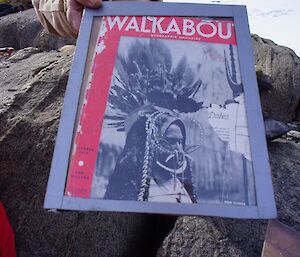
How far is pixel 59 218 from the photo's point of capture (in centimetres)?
118

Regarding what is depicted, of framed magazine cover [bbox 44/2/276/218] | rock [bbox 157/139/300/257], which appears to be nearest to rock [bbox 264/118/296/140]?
rock [bbox 157/139/300/257]

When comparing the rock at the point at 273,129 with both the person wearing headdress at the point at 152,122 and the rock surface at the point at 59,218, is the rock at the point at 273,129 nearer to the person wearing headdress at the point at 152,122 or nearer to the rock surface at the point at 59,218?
the rock surface at the point at 59,218

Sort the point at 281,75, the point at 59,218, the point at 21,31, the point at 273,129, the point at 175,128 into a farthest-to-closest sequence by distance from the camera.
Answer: the point at 21,31 → the point at 281,75 → the point at 273,129 → the point at 59,218 → the point at 175,128

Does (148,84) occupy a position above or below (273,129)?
below

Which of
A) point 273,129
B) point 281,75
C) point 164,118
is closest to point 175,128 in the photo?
point 164,118

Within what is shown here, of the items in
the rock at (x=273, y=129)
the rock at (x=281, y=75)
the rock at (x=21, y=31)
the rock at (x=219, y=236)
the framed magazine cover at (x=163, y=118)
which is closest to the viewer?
the framed magazine cover at (x=163, y=118)

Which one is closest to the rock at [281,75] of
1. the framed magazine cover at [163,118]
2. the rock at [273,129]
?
the rock at [273,129]

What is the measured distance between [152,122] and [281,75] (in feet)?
10.0

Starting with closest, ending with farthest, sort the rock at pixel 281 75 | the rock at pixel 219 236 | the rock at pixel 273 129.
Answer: the rock at pixel 219 236 < the rock at pixel 273 129 < the rock at pixel 281 75

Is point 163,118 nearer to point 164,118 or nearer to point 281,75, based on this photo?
point 164,118

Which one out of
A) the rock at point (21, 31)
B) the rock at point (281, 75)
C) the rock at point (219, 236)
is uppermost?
the rock at point (21, 31)

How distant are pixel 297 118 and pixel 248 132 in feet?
10.5

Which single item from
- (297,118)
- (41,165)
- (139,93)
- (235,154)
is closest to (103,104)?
(139,93)

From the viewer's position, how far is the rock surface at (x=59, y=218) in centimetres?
117
